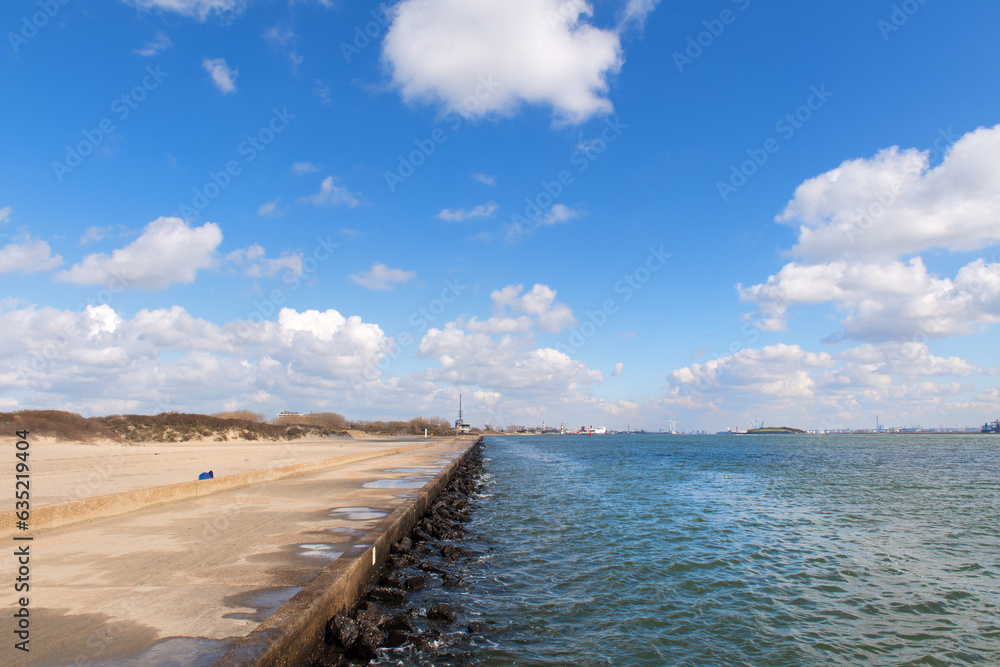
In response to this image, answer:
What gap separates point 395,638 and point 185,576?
8.10 ft

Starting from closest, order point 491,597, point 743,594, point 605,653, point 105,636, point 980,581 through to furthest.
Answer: point 105,636, point 605,653, point 491,597, point 743,594, point 980,581

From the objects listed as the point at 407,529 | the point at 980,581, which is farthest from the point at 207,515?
the point at 980,581

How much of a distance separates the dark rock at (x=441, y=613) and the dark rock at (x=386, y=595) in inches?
20.4

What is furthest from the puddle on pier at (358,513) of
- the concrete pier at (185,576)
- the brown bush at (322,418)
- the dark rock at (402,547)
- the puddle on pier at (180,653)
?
the brown bush at (322,418)

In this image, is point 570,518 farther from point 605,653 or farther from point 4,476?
point 4,476

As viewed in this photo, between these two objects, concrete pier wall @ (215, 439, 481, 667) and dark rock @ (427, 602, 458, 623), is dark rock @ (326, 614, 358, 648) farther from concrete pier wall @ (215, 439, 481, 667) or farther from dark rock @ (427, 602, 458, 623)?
dark rock @ (427, 602, 458, 623)

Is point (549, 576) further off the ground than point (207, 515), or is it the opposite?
point (207, 515)

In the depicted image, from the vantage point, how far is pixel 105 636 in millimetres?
4137

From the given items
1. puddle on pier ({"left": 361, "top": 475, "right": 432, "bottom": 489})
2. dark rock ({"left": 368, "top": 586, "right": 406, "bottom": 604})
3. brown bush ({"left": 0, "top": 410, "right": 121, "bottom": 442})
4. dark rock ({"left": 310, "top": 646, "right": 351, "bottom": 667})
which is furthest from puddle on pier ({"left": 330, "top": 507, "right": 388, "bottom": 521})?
brown bush ({"left": 0, "top": 410, "right": 121, "bottom": 442})

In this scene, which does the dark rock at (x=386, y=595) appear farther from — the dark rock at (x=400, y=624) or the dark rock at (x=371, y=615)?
the dark rock at (x=400, y=624)

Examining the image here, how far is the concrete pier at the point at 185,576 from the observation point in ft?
13.1

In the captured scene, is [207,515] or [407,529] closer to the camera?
[207,515]

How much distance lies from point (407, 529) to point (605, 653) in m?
5.73

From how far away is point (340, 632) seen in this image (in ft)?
17.2
